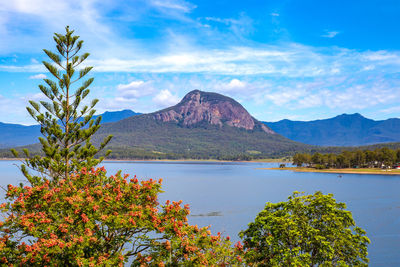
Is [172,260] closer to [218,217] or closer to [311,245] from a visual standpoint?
[311,245]

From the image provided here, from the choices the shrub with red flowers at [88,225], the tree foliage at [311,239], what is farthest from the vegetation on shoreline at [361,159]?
the shrub with red flowers at [88,225]

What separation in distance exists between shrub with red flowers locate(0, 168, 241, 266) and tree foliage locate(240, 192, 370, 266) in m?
3.84

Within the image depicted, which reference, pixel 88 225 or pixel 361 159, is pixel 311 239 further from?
pixel 361 159

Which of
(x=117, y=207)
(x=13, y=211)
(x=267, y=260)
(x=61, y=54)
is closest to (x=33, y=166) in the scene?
(x=61, y=54)

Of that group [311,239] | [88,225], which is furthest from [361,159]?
[88,225]

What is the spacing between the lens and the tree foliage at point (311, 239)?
58.4 ft

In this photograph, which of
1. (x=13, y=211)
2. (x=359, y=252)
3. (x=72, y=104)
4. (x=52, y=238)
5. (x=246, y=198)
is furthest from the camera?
(x=246, y=198)

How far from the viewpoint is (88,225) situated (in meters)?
12.7

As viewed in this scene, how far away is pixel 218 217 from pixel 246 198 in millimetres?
24910

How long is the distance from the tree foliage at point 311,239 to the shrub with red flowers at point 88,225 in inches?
151

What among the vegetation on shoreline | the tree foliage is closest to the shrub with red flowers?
the tree foliage

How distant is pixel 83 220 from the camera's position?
1284 centimetres

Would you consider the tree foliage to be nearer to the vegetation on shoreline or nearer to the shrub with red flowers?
the shrub with red flowers

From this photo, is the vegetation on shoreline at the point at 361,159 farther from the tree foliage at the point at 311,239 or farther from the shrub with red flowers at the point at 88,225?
the shrub with red flowers at the point at 88,225
